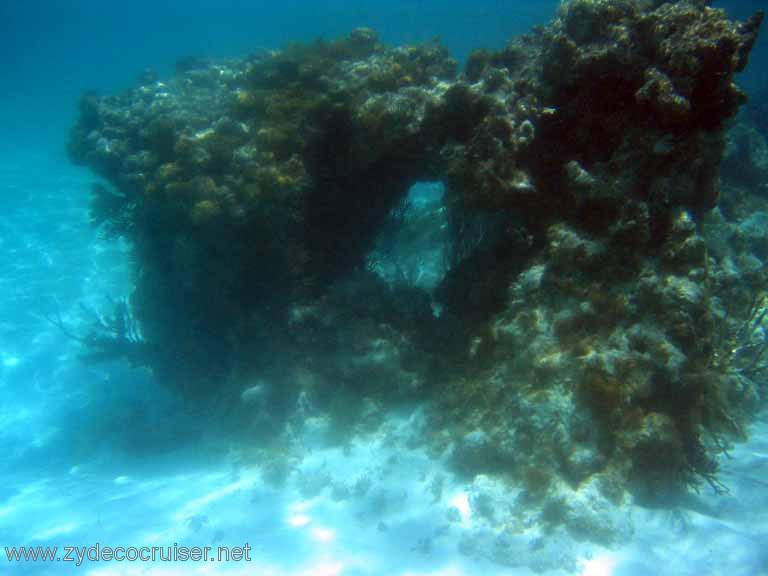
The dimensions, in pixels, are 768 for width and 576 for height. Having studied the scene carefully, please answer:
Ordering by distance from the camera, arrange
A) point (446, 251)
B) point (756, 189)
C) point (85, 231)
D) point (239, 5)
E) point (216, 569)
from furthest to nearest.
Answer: point (239, 5)
point (85, 231)
point (756, 189)
point (446, 251)
point (216, 569)

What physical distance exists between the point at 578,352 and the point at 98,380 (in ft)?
34.7

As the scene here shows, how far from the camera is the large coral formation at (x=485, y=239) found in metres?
4.21

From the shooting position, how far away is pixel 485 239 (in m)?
5.43

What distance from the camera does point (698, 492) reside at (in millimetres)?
4441

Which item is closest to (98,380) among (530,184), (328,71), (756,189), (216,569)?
(216,569)

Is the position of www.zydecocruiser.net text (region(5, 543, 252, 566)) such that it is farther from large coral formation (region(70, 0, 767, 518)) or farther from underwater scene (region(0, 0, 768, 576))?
large coral formation (region(70, 0, 767, 518))

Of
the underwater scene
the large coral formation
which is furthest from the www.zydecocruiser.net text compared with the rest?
the large coral formation

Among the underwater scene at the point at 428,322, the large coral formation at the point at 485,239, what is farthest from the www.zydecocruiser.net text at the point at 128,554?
the large coral formation at the point at 485,239

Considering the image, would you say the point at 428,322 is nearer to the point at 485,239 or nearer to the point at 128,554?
the point at 485,239

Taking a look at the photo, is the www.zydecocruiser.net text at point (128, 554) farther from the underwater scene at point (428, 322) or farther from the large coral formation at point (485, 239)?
the large coral formation at point (485, 239)

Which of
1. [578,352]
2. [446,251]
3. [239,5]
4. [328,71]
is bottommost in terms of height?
[578,352]

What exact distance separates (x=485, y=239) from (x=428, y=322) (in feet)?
4.68

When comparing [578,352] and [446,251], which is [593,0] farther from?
[578,352]

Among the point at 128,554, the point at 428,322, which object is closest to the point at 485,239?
the point at 428,322
